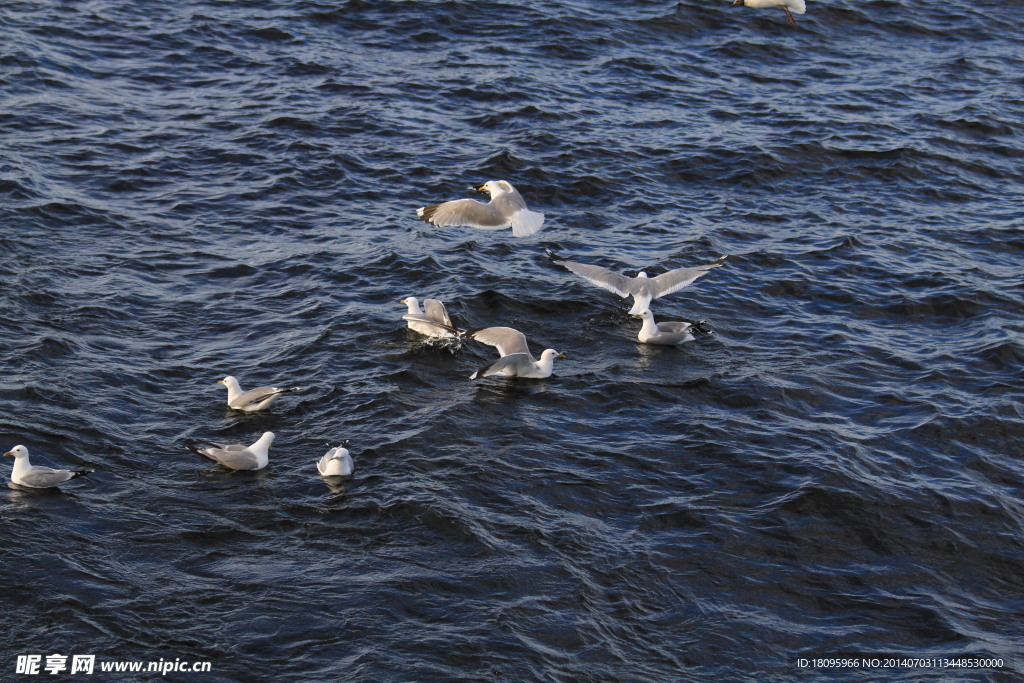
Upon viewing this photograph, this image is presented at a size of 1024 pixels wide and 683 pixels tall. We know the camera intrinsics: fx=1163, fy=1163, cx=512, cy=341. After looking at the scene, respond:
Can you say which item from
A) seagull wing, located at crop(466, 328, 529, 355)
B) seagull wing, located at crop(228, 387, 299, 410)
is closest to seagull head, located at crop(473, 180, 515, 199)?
seagull wing, located at crop(466, 328, 529, 355)

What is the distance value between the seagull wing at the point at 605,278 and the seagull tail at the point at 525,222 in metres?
1.25

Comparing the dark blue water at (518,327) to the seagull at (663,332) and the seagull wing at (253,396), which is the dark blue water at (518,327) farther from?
the seagull at (663,332)

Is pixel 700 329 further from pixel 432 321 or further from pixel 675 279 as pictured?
pixel 432 321

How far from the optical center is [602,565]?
985 cm

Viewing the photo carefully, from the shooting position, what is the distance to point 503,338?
44.2 ft

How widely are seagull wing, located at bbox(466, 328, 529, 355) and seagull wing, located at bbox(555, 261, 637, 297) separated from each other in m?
1.61

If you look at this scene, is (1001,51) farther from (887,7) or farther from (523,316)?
(523,316)

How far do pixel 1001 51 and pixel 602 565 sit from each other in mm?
19077

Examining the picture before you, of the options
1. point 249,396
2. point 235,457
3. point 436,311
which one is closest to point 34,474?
point 235,457

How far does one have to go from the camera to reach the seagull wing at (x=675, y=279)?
14.6 meters

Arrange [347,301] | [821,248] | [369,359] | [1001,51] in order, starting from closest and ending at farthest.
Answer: [369,359] < [347,301] < [821,248] < [1001,51]

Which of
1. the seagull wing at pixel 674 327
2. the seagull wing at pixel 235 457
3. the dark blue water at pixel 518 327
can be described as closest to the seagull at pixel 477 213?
the dark blue water at pixel 518 327

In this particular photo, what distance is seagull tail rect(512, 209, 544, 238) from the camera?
45.4ft

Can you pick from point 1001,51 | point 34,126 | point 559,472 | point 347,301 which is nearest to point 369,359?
point 347,301
